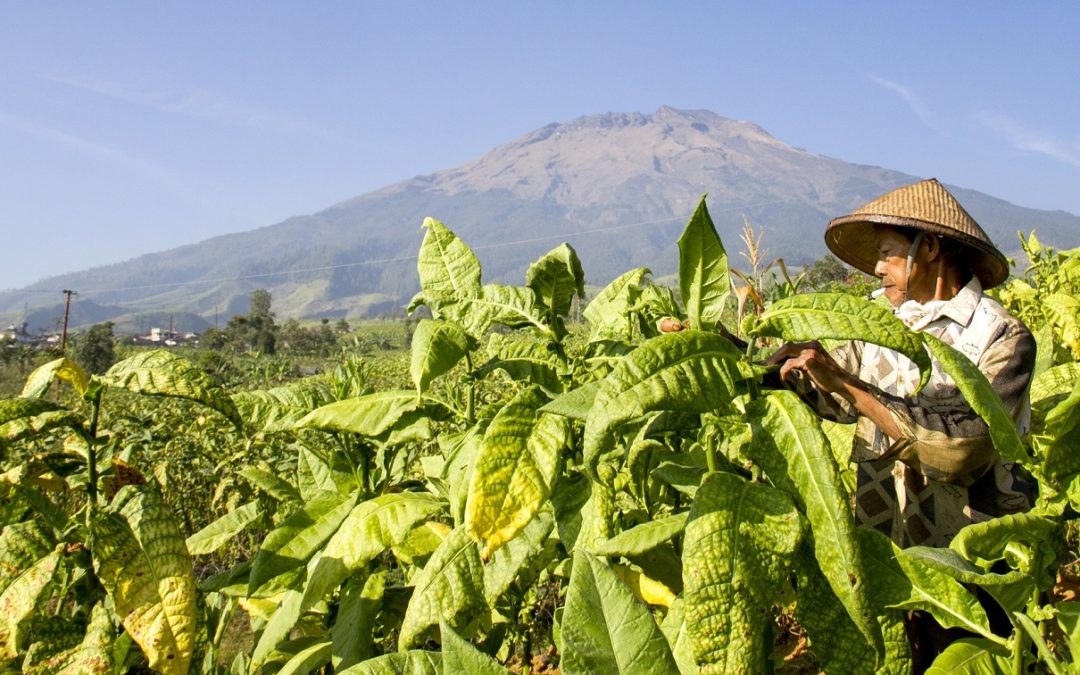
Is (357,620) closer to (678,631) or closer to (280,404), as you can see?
(280,404)

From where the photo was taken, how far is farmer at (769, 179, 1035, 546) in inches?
63.3

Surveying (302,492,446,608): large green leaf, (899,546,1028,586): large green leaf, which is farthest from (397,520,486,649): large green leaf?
(899,546,1028,586): large green leaf

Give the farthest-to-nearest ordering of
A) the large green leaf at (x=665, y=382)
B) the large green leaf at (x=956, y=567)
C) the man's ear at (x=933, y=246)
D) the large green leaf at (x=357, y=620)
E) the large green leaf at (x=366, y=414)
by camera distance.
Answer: the man's ear at (x=933, y=246) < the large green leaf at (x=357, y=620) < the large green leaf at (x=366, y=414) < the large green leaf at (x=956, y=567) < the large green leaf at (x=665, y=382)

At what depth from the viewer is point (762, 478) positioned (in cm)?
123

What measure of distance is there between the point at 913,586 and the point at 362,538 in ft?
2.86

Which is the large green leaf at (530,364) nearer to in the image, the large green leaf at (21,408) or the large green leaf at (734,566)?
the large green leaf at (734,566)

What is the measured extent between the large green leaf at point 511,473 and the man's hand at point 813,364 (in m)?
0.35

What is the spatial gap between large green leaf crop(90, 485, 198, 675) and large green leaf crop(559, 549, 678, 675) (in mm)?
859

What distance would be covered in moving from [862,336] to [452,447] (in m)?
0.87

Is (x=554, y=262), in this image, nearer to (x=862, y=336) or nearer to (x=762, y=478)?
(x=762, y=478)

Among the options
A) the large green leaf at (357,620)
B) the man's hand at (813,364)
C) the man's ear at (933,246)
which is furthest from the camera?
the man's ear at (933,246)

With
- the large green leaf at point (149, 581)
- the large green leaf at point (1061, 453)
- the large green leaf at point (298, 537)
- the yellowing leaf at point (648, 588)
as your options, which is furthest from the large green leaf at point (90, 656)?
the large green leaf at point (1061, 453)

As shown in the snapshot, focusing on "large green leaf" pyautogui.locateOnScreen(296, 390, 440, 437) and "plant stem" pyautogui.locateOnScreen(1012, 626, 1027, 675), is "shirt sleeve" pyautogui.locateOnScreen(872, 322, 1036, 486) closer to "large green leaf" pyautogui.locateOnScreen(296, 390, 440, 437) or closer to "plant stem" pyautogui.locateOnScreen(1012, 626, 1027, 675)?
"plant stem" pyautogui.locateOnScreen(1012, 626, 1027, 675)

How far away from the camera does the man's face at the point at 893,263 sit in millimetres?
2162
